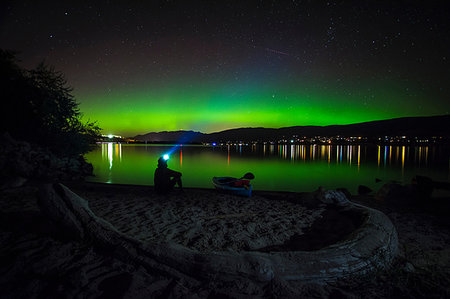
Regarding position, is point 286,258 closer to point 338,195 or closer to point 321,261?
point 321,261

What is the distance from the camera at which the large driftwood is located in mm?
3141

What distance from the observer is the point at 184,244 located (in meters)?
4.74

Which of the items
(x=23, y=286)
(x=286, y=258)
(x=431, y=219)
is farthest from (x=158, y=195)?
(x=431, y=219)

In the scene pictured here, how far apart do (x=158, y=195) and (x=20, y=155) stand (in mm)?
12118

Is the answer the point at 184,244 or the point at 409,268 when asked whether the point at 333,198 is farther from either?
Result: the point at 184,244

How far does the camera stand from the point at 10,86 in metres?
17.2

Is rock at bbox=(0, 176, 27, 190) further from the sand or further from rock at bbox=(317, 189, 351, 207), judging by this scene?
rock at bbox=(317, 189, 351, 207)

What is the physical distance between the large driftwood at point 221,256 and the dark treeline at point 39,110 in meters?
18.9

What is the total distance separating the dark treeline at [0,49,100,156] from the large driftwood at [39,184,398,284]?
1894 centimetres

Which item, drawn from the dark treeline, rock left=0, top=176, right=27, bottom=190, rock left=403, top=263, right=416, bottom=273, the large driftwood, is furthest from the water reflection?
rock left=0, top=176, right=27, bottom=190

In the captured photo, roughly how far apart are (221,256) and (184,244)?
1.73 meters

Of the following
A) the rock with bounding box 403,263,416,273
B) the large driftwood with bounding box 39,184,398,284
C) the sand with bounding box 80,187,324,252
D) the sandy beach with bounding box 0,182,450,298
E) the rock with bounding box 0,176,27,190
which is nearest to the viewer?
the sandy beach with bounding box 0,182,450,298

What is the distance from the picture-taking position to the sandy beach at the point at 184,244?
2928 mm

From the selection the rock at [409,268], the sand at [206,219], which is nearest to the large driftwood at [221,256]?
the rock at [409,268]
